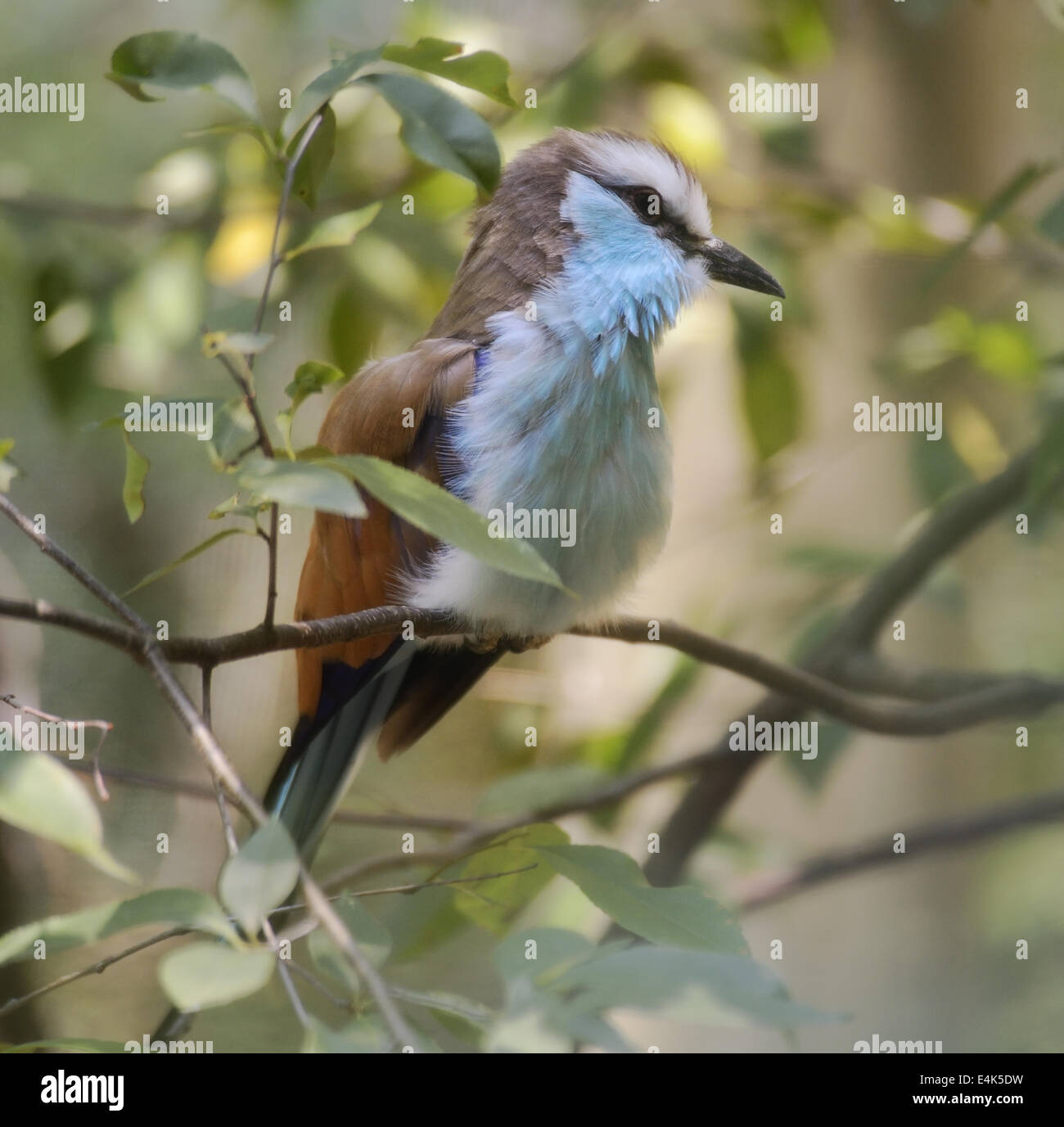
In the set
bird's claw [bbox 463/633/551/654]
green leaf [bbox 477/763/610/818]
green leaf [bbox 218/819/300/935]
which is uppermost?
bird's claw [bbox 463/633/551/654]

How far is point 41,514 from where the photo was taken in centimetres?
179

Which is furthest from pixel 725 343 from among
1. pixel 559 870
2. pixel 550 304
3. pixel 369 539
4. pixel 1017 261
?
pixel 559 870

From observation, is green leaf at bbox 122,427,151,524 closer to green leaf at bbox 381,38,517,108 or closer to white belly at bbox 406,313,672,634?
green leaf at bbox 381,38,517,108

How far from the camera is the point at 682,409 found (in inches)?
100

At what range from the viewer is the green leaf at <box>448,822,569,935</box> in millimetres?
991

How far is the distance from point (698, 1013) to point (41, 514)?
1.49 m

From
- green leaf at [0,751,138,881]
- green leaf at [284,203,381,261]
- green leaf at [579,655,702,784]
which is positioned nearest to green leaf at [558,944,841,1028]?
green leaf at [0,751,138,881]

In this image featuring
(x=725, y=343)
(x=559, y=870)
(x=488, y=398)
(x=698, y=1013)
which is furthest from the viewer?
(x=725, y=343)

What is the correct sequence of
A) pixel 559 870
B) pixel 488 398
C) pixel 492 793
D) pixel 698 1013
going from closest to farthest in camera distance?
pixel 698 1013, pixel 559 870, pixel 488 398, pixel 492 793

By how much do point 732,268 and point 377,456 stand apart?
51 centimetres

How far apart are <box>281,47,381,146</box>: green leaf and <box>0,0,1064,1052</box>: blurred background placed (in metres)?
0.41

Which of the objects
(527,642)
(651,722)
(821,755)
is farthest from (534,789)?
(821,755)

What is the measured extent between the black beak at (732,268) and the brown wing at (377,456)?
1.13ft

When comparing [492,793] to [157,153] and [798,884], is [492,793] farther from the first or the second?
[157,153]
